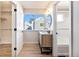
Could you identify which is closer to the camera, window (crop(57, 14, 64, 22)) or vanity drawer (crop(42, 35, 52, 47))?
window (crop(57, 14, 64, 22))

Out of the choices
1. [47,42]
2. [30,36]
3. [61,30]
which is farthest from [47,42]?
[30,36]

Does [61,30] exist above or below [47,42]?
above

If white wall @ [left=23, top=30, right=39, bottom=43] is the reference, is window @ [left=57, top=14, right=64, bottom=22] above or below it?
above

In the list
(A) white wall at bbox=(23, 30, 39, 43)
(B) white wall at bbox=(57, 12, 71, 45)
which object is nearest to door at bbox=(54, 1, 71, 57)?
(B) white wall at bbox=(57, 12, 71, 45)

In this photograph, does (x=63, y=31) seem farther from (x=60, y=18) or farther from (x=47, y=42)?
(x=47, y=42)

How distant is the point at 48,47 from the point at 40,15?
3461 mm

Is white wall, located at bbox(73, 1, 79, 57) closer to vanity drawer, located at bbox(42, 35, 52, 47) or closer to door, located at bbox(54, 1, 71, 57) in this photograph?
door, located at bbox(54, 1, 71, 57)

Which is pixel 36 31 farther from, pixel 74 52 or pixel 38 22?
pixel 74 52

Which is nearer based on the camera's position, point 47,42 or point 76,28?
point 76,28

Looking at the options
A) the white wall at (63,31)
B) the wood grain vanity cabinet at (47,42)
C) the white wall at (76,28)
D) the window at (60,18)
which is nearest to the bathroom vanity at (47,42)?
the wood grain vanity cabinet at (47,42)

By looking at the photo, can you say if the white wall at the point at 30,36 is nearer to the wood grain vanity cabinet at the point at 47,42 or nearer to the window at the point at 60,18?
the wood grain vanity cabinet at the point at 47,42

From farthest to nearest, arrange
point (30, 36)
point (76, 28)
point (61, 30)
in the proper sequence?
point (30, 36) < point (61, 30) < point (76, 28)

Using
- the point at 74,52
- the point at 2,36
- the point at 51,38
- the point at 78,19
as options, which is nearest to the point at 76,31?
the point at 78,19

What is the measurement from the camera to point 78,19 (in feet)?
7.18
